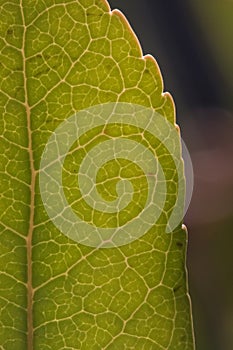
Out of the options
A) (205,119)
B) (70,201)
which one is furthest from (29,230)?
(205,119)

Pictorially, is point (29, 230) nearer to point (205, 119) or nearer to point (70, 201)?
point (70, 201)

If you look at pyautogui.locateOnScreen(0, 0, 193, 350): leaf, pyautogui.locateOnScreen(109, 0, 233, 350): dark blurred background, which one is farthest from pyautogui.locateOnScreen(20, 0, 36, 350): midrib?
pyautogui.locateOnScreen(109, 0, 233, 350): dark blurred background

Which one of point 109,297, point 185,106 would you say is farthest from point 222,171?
point 109,297

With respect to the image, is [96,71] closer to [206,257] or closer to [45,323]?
[45,323]

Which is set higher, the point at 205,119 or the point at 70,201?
the point at 70,201

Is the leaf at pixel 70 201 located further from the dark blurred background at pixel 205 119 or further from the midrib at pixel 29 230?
the dark blurred background at pixel 205 119

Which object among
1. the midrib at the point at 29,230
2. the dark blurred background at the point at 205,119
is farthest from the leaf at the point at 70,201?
the dark blurred background at the point at 205,119
